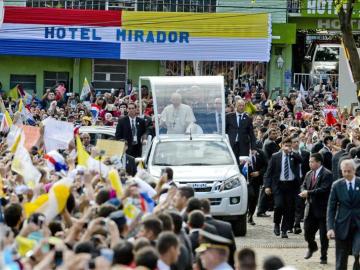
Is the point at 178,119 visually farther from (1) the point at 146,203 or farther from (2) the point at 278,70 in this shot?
(2) the point at 278,70

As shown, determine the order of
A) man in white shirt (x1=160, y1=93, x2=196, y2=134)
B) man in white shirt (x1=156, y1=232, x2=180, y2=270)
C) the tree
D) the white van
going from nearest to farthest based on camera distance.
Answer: man in white shirt (x1=156, y1=232, x2=180, y2=270), man in white shirt (x1=160, y1=93, x2=196, y2=134), the tree, the white van

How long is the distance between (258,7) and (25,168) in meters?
30.6

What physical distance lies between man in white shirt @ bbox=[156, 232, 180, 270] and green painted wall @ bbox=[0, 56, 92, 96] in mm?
34634

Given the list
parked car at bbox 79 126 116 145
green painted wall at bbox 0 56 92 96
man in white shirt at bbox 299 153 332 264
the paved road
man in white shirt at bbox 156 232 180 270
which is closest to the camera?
man in white shirt at bbox 156 232 180 270

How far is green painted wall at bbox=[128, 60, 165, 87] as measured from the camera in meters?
45.9

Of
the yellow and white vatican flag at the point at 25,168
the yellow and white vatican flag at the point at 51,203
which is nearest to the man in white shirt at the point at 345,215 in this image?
the yellow and white vatican flag at the point at 25,168

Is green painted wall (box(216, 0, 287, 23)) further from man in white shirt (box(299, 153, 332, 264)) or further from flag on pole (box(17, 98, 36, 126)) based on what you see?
man in white shirt (box(299, 153, 332, 264))

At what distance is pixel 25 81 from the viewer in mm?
45000

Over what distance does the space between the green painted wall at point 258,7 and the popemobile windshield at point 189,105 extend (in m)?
21.7

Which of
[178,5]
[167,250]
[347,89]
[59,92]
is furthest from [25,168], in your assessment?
[178,5]

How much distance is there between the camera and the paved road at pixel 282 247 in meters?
19.5

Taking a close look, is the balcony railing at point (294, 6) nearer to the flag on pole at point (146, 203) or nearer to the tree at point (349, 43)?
the tree at point (349, 43)

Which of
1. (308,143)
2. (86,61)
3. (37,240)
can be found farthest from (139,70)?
(37,240)

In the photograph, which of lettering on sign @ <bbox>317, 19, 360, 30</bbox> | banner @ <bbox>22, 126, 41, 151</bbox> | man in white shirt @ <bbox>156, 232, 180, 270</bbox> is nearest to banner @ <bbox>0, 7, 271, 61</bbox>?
lettering on sign @ <bbox>317, 19, 360, 30</bbox>
